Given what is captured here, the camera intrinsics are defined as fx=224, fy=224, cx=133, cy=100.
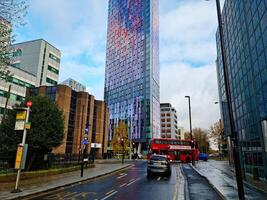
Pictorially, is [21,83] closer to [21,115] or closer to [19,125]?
[21,115]

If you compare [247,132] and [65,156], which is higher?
[247,132]

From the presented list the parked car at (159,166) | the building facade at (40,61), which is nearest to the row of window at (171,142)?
the parked car at (159,166)

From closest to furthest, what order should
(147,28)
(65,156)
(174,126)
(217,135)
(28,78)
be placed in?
(65,156) → (28,78) → (217,135) → (147,28) → (174,126)

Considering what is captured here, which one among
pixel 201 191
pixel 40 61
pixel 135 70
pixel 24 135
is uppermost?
pixel 135 70

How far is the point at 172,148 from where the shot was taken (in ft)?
135

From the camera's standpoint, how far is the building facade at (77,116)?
55219 millimetres

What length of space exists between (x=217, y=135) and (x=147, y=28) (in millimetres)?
63714

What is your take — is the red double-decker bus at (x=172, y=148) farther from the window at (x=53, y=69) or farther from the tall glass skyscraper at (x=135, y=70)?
the tall glass skyscraper at (x=135, y=70)

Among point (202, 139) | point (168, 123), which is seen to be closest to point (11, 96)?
point (202, 139)

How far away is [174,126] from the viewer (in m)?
137

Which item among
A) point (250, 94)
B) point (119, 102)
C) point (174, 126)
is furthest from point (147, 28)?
point (250, 94)

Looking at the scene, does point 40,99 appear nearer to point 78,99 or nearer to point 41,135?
point 41,135

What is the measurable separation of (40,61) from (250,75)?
6061 cm

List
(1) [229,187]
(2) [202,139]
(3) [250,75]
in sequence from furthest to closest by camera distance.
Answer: (2) [202,139] < (3) [250,75] < (1) [229,187]
